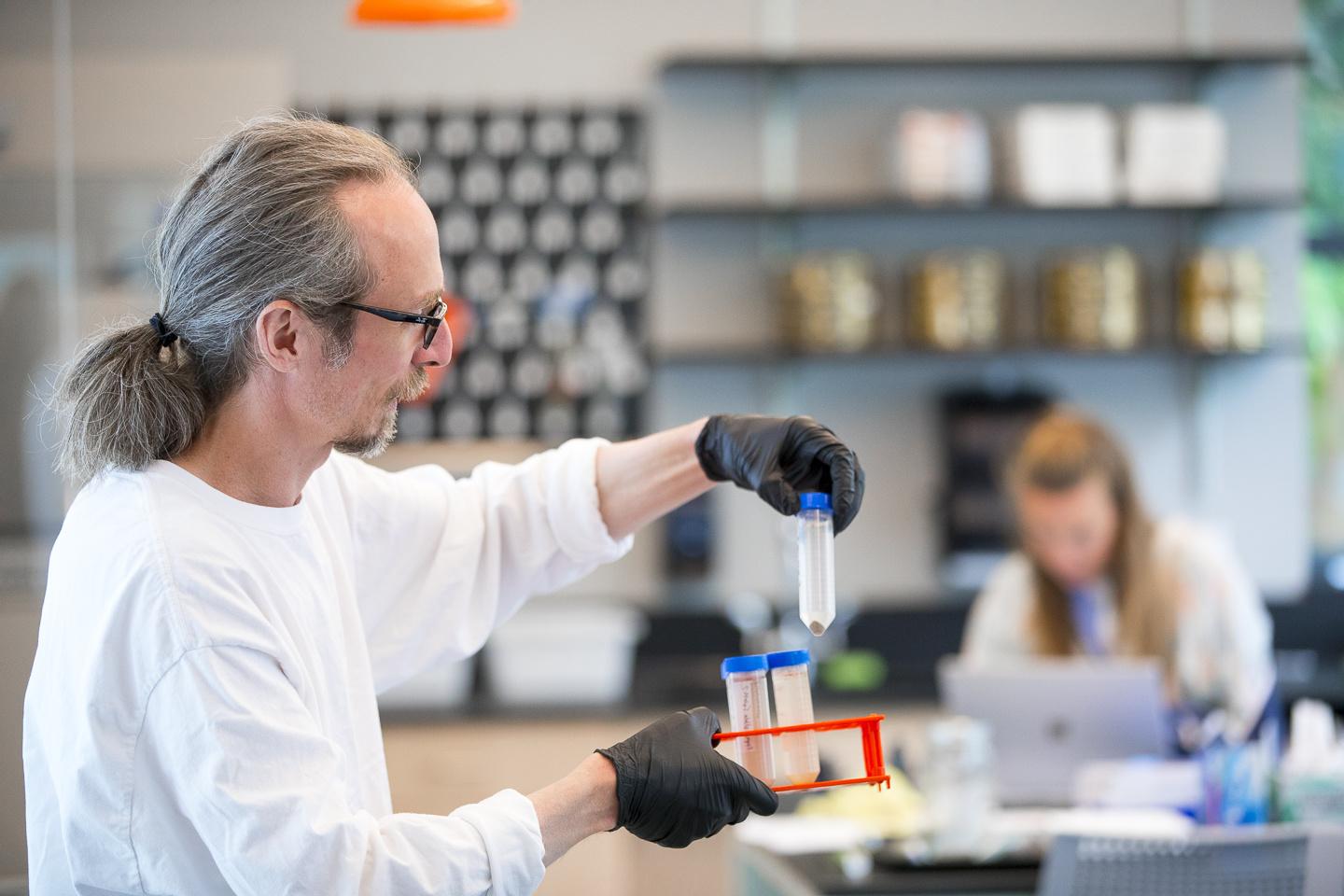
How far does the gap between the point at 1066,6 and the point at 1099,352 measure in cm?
117

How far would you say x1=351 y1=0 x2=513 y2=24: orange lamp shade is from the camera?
8.50 feet

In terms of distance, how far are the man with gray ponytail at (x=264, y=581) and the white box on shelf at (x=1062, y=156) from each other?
2.91m

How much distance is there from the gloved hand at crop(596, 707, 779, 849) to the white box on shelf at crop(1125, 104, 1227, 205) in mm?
3356

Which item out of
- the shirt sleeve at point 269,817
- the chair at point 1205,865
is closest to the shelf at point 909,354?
the chair at point 1205,865

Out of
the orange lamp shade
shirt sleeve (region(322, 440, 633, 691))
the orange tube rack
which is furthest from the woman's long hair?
the orange tube rack

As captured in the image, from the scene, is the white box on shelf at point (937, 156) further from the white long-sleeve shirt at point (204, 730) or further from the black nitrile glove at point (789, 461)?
the white long-sleeve shirt at point (204, 730)

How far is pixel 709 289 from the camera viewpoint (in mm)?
4461

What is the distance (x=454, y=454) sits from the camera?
14.2 ft

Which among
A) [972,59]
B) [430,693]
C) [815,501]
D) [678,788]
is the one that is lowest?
[430,693]

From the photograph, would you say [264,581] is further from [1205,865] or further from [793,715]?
[1205,865]

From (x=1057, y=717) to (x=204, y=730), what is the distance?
204 cm

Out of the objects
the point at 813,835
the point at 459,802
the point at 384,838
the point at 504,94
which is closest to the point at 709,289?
the point at 504,94

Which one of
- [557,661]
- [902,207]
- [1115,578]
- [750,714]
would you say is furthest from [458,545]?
[902,207]

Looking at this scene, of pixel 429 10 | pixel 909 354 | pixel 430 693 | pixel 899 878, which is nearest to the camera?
pixel 899 878
